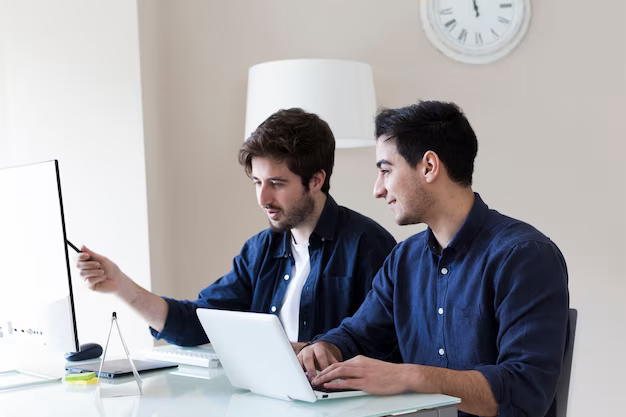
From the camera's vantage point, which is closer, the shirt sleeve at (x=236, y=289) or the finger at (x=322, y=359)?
the finger at (x=322, y=359)

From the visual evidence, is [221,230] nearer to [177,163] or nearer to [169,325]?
[177,163]

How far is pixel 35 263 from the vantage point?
1561 millimetres

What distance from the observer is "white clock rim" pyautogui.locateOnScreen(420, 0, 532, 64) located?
3203 millimetres

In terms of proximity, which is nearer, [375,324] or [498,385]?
[498,385]

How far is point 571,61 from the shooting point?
3.20 meters

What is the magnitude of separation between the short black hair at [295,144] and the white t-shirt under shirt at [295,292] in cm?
19

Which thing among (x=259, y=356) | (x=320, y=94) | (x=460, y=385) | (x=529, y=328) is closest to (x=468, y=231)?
(x=529, y=328)

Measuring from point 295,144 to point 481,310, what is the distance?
0.77m

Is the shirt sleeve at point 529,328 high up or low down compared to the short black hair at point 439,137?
down

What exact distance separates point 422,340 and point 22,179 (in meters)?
0.89

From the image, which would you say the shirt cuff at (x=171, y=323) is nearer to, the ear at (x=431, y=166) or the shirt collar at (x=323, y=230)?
the shirt collar at (x=323, y=230)

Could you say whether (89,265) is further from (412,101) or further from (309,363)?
Result: (412,101)

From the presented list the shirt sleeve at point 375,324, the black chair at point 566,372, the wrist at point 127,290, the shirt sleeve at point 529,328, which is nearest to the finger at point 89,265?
the wrist at point 127,290

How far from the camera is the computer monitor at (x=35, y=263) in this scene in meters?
1.49
